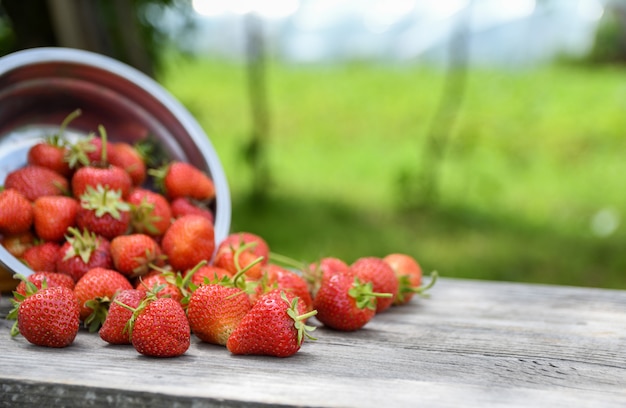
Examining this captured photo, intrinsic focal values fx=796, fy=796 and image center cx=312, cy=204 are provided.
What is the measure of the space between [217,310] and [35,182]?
50 cm

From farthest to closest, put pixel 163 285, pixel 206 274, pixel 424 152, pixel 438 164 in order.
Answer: pixel 424 152, pixel 438 164, pixel 206 274, pixel 163 285

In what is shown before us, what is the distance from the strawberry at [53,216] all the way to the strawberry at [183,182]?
0.22 metres

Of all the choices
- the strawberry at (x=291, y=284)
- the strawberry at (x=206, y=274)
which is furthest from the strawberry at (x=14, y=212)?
the strawberry at (x=291, y=284)

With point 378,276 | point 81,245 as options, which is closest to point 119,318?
point 81,245

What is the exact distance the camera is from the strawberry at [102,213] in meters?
1.36

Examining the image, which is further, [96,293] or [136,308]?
[96,293]

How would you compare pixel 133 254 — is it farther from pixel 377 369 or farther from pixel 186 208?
pixel 377 369

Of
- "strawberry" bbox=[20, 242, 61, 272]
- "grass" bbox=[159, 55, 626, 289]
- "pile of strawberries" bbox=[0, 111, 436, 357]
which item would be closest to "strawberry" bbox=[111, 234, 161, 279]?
"pile of strawberries" bbox=[0, 111, 436, 357]

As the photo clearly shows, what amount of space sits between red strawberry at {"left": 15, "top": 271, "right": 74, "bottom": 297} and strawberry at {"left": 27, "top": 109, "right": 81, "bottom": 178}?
0.25 m

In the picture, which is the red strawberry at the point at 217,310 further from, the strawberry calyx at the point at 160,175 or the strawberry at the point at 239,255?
the strawberry calyx at the point at 160,175

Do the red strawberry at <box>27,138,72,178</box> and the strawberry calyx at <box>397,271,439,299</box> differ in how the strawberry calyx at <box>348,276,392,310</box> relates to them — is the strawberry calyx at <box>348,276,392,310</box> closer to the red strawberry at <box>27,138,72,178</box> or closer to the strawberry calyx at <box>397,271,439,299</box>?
the strawberry calyx at <box>397,271,439,299</box>

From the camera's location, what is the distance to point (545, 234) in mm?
3793

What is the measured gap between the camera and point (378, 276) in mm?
1375

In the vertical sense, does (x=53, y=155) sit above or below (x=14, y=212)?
above
